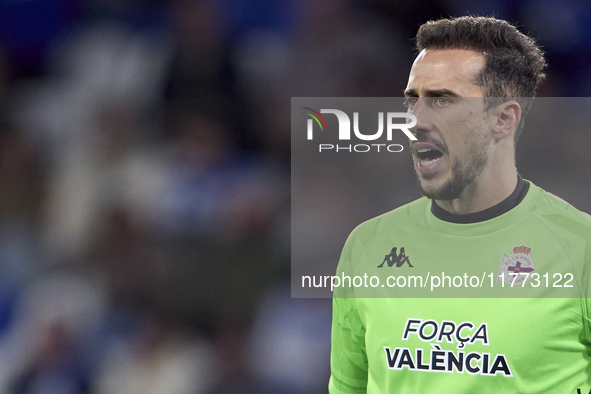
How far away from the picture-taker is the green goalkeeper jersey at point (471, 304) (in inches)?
52.9

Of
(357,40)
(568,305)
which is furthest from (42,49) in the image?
(568,305)

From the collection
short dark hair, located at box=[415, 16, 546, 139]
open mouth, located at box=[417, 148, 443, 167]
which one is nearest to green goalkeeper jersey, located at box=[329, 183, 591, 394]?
open mouth, located at box=[417, 148, 443, 167]

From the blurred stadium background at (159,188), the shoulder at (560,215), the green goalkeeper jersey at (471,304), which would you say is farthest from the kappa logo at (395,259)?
the blurred stadium background at (159,188)

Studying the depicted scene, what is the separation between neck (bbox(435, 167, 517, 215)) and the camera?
148 cm

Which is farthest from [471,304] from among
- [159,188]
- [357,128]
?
[159,188]

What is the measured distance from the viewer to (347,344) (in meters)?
1.61

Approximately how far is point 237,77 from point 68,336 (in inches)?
49.3

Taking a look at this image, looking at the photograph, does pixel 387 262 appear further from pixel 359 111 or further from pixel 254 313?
pixel 254 313

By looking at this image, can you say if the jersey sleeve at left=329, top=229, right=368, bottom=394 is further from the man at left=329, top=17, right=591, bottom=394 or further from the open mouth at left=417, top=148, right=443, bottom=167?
the open mouth at left=417, top=148, right=443, bottom=167

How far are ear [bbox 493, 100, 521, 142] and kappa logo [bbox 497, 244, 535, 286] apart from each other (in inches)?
11.2

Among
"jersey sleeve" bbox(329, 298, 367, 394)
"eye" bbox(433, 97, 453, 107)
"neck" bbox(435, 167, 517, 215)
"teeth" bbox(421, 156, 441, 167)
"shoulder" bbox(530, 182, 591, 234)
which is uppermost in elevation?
"eye" bbox(433, 97, 453, 107)

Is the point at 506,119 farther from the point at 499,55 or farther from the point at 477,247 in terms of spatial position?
the point at 477,247

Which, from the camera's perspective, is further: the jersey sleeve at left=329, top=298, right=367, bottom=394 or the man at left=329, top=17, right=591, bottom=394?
the jersey sleeve at left=329, top=298, right=367, bottom=394

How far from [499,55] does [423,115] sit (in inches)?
9.2
